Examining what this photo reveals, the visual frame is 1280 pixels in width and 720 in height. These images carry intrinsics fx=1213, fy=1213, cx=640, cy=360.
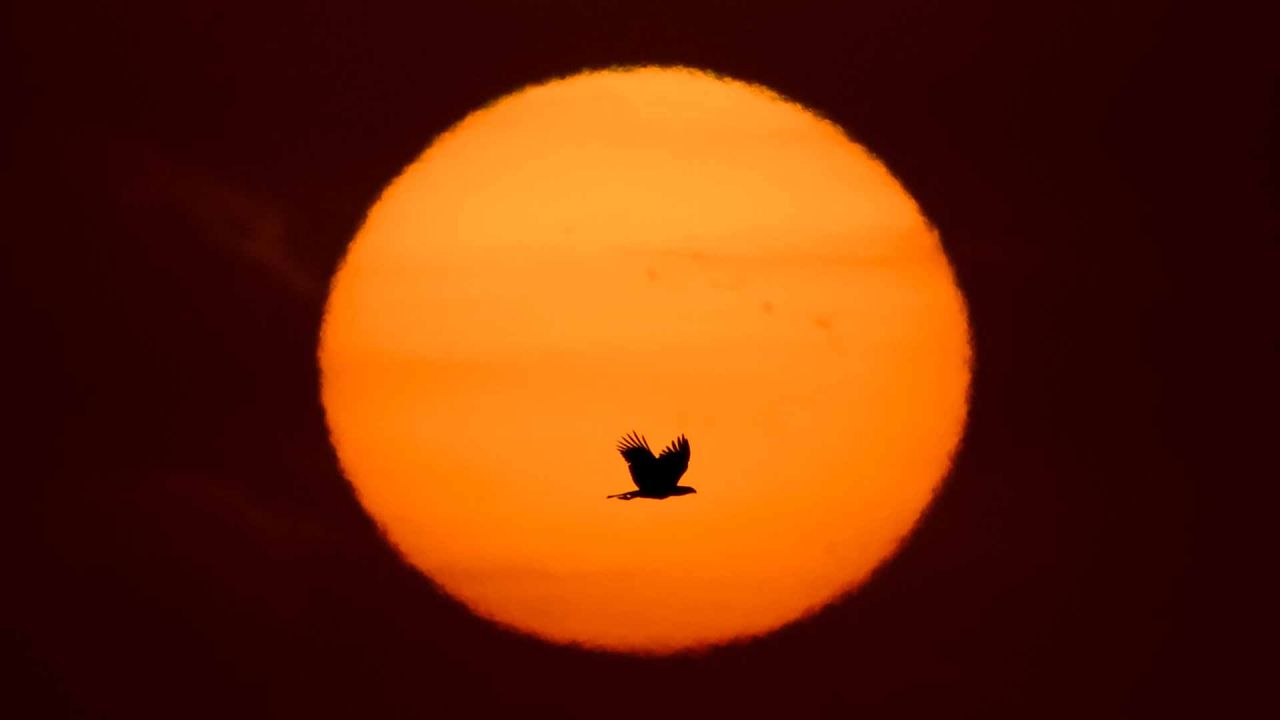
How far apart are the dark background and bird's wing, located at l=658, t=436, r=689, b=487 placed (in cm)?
12

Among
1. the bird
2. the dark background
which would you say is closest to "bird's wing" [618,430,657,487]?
the bird

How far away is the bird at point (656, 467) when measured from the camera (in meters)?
0.64

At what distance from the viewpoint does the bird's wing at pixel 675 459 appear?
64 cm

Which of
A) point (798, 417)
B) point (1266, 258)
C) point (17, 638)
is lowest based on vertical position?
point (17, 638)

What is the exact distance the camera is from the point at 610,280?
636 mm

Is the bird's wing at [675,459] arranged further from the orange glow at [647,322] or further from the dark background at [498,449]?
the dark background at [498,449]

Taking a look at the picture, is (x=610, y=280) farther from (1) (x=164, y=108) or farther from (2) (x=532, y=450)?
(1) (x=164, y=108)

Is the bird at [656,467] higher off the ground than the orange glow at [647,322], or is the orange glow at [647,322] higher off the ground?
the orange glow at [647,322]

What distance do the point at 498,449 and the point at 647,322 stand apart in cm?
11

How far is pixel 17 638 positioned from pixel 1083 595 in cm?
61

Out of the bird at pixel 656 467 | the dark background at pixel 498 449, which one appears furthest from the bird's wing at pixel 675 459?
the dark background at pixel 498 449

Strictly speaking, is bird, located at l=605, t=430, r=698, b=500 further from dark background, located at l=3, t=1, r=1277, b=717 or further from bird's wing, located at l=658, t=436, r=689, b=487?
dark background, located at l=3, t=1, r=1277, b=717

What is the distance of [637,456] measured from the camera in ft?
2.11

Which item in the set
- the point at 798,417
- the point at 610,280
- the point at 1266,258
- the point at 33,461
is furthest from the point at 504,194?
the point at 1266,258
